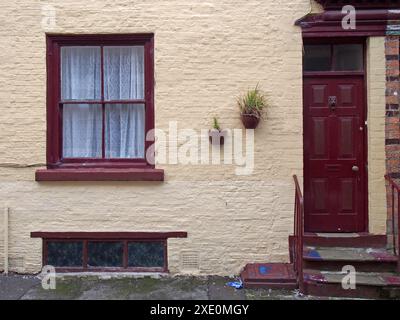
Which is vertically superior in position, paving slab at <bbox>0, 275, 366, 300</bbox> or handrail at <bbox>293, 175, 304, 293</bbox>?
handrail at <bbox>293, 175, 304, 293</bbox>

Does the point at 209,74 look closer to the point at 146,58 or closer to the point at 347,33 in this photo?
the point at 146,58

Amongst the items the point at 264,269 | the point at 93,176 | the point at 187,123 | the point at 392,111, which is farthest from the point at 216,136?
the point at 392,111

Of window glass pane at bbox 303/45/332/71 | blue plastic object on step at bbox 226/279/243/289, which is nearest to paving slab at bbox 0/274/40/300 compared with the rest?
blue plastic object on step at bbox 226/279/243/289

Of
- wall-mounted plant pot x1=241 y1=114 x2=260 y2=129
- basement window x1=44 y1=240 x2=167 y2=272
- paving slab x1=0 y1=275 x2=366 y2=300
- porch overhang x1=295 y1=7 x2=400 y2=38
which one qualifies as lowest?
paving slab x1=0 y1=275 x2=366 y2=300

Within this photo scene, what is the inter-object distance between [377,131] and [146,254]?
3.37 m

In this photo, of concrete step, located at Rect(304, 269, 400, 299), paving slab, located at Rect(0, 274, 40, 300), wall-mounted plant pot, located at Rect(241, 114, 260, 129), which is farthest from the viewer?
wall-mounted plant pot, located at Rect(241, 114, 260, 129)

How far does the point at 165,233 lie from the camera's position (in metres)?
6.41

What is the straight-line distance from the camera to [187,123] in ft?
21.1

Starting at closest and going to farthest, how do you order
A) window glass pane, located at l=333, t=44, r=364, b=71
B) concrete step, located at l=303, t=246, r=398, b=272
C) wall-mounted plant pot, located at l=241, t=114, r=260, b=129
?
concrete step, located at l=303, t=246, r=398, b=272 < wall-mounted plant pot, located at l=241, t=114, r=260, b=129 < window glass pane, located at l=333, t=44, r=364, b=71

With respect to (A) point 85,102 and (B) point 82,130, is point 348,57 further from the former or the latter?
(B) point 82,130

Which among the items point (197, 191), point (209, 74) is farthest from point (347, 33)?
point (197, 191)

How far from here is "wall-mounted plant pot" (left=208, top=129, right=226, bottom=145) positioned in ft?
20.9

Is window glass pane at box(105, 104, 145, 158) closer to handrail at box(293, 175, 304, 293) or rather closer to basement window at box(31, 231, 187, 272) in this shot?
basement window at box(31, 231, 187, 272)

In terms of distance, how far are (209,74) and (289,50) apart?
107 cm
